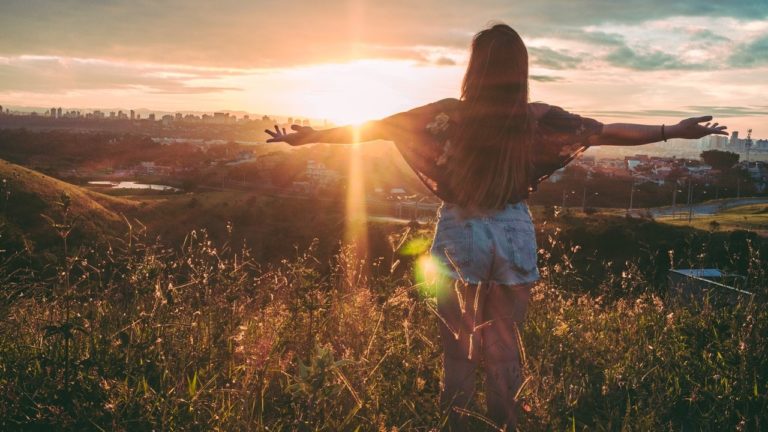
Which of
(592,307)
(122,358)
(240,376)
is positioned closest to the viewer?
(122,358)

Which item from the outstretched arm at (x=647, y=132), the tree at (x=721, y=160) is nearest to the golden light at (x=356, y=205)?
the outstretched arm at (x=647, y=132)

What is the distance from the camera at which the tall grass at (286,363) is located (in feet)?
7.03

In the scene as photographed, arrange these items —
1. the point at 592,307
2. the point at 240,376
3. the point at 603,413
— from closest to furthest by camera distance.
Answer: the point at 240,376 < the point at 603,413 < the point at 592,307

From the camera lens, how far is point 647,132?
9.73 feet

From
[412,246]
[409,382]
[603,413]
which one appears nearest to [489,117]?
[409,382]

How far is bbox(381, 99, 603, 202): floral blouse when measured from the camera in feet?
8.85

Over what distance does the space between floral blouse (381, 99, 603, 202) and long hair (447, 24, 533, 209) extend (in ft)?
0.54

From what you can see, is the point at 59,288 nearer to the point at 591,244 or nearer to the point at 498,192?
the point at 498,192

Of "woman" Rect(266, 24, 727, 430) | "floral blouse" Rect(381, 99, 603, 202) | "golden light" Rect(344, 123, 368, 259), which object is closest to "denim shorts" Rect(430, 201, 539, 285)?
"woman" Rect(266, 24, 727, 430)

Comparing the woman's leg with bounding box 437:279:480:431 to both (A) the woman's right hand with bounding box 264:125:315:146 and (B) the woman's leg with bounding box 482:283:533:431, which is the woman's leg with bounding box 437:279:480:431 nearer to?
(B) the woman's leg with bounding box 482:283:533:431

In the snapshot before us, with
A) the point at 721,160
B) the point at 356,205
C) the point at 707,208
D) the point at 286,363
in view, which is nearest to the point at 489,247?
the point at 286,363

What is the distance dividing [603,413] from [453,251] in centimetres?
125

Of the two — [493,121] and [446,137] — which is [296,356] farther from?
[493,121]

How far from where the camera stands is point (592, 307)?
4.61 m
